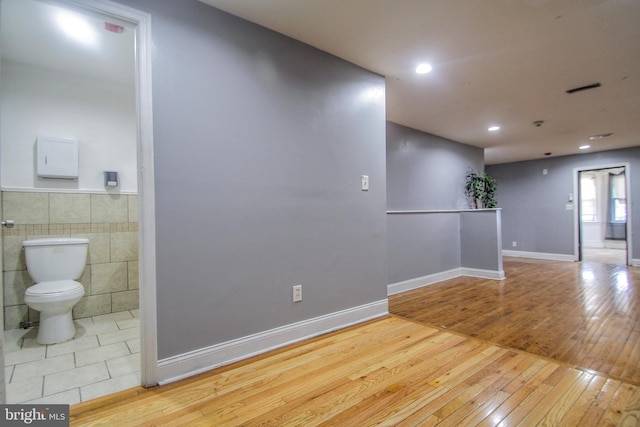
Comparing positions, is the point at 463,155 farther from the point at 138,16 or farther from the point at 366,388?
the point at 138,16

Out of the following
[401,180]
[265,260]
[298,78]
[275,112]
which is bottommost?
[265,260]

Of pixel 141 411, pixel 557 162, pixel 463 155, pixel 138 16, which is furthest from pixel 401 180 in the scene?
pixel 557 162

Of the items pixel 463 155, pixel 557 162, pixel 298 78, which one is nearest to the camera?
pixel 298 78

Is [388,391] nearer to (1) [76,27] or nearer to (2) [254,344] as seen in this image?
(2) [254,344]

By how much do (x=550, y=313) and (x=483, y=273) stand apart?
5.47 feet

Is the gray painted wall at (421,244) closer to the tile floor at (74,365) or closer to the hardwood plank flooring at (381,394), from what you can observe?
the hardwood plank flooring at (381,394)

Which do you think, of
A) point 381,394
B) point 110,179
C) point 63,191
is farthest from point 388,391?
point 63,191

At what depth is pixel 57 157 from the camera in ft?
8.66

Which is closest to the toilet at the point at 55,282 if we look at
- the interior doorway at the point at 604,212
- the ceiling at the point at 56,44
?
the ceiling at the point at 56,44

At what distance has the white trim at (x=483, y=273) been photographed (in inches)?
174

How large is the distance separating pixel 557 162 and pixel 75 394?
814 centimetres

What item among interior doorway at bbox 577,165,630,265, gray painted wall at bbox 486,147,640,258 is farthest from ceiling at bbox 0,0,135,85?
interior doorway at bbox 577,165,630,265

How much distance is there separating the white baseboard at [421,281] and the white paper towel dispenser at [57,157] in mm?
3411

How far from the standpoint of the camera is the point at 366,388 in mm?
1640
